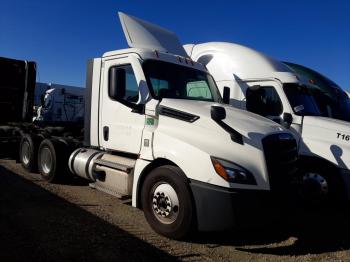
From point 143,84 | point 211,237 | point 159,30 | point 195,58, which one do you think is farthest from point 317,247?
point 195,58

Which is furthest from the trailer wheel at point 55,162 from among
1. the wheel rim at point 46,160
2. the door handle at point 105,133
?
the door handle at point 105,133

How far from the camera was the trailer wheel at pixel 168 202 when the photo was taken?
4973mm

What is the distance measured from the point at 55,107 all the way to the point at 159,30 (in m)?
15.3

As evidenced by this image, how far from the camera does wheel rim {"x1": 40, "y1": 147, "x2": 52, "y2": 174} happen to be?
8357mm

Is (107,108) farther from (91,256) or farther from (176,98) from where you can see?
(91,256)

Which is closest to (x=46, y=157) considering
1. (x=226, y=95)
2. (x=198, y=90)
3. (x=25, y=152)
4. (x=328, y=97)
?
(x=25, y=152)

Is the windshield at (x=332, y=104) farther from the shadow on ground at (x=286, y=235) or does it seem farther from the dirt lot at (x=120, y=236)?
the shadow on ground at (x=286, y=235)

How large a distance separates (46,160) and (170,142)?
4.21m

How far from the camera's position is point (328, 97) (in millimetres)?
8734

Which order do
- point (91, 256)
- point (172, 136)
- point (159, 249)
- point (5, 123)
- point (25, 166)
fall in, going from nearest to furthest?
1. point (91, 256)
2. point (159, 249)
3. point (172, 136)
4. point (25, 166)
5. point (5, 123)

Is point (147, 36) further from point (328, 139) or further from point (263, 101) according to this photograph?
point (328, 139)

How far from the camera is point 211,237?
547cm

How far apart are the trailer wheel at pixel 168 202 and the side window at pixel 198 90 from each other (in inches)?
63.1

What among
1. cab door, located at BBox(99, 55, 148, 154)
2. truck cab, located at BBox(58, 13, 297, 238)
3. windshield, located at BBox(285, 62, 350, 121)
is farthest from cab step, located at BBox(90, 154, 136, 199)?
windshield, located at BBox(285, 62, 350, 121)
